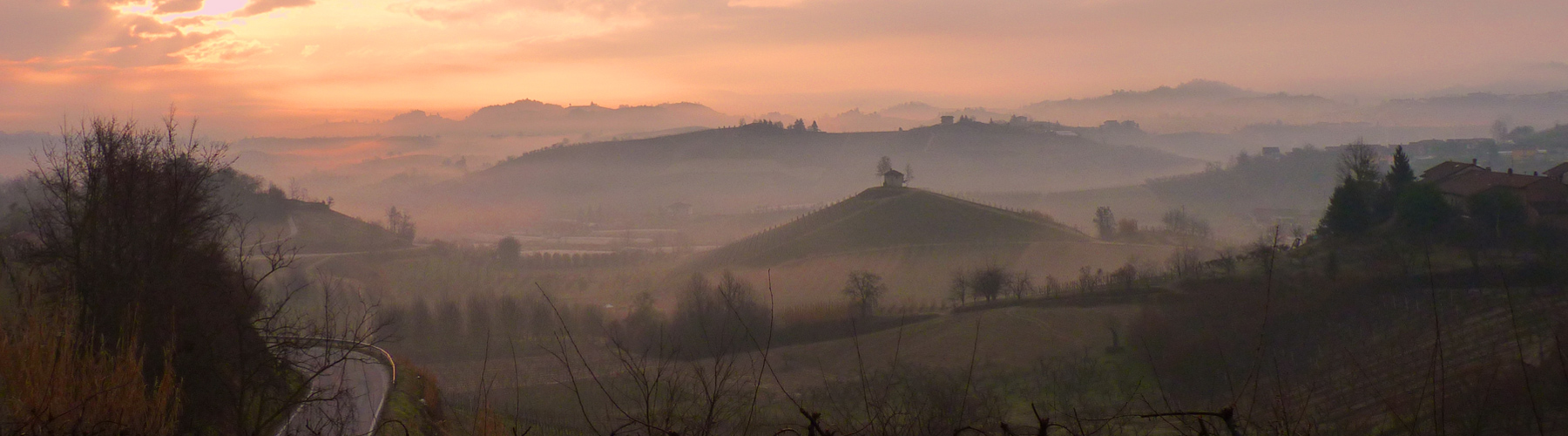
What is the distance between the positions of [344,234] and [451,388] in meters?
67.8

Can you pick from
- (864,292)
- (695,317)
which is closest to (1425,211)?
(864,292)

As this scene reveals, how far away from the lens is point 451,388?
3709cm

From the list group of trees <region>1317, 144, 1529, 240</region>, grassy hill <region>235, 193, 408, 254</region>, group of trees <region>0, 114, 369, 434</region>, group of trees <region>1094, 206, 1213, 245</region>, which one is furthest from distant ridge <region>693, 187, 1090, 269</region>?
group of trees <region>0, 114, 369, 434</region>

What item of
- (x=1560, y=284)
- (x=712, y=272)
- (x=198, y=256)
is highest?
(x=198, y=256)

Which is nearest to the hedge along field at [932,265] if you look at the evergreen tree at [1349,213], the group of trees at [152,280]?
the evergreen tree at [1349,213]

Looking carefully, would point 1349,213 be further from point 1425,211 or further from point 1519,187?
point 1519,187

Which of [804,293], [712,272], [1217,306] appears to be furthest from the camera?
[712,272]

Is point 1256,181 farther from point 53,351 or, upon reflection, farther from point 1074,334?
point 53,351

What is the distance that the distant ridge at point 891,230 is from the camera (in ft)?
301

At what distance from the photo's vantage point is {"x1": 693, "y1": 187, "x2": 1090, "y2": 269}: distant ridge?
301ft

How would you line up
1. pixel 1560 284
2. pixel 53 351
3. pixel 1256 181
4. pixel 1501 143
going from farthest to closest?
pixel 1256 181, pixel 1501 143, pixel 1560 284, pixel 53 351

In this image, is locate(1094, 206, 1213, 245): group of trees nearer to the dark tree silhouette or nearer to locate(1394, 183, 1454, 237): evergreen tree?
the dark tree silhouette

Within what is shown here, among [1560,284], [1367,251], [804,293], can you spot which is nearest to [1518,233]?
[1367,251]

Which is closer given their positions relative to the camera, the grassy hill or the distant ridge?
the grassy hill
